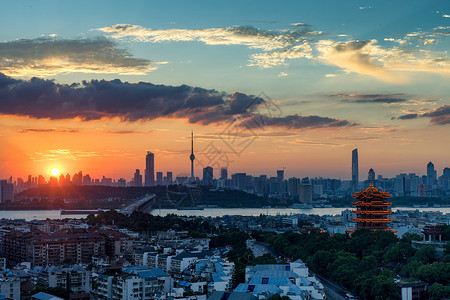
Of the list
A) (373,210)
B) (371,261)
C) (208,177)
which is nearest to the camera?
(371,261)

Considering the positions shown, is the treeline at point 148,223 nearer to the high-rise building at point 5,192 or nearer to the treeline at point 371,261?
the treeline at point 371,261

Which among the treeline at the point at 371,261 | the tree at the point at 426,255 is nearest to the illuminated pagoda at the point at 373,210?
the treeline at the point at 371,261

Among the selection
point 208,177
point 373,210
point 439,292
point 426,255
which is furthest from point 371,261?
point 208,177

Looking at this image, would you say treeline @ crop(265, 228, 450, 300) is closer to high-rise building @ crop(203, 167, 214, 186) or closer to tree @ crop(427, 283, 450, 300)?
tree @ crop(427, 283, 450, 300)

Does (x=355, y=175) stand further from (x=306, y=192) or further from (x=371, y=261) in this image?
(x=371, y=261)

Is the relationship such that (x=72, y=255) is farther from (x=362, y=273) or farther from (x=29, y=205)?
(x=29, y=205)

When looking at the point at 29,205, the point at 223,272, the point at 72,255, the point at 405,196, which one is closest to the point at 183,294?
the point at 223,272

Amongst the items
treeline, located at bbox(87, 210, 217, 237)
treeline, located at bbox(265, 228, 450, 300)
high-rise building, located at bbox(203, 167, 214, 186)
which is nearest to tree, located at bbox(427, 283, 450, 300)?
treeline, located at bbox(265, 228, 450, 300)

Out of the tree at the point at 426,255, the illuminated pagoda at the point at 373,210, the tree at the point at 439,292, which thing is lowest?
the tree at the point at 439,292

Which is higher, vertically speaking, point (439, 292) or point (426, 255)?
point (426, 255)
